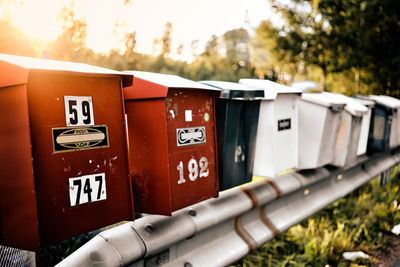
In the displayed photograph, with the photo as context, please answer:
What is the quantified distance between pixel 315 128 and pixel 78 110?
10.0 ft

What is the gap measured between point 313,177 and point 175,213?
214 centimetres

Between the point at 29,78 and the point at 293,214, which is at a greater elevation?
the point at 29,78

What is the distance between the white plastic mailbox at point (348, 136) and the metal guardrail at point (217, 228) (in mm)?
369

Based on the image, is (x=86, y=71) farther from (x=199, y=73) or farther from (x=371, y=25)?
(x=199, y=73)

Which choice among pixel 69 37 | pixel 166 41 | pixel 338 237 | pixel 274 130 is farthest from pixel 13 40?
pixel 166 41

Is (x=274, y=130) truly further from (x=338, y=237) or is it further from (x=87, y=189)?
(x=87, y=189)

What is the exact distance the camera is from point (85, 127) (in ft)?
6.59

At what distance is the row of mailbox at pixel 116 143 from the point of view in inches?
71.9

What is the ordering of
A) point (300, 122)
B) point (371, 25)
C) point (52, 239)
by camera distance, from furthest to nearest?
point (371, 25)
point (300, 122)
point (52, 239)

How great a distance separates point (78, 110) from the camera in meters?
1.97

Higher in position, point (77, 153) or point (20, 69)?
point (20, 69)

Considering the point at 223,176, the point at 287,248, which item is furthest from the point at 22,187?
the point at 287,248

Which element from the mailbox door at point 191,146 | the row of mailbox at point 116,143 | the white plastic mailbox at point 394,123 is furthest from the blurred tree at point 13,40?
the white plastic mailbox at point 394,123

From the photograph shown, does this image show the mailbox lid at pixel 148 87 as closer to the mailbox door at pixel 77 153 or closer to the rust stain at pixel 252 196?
the mailbox door at pixel 77 153
